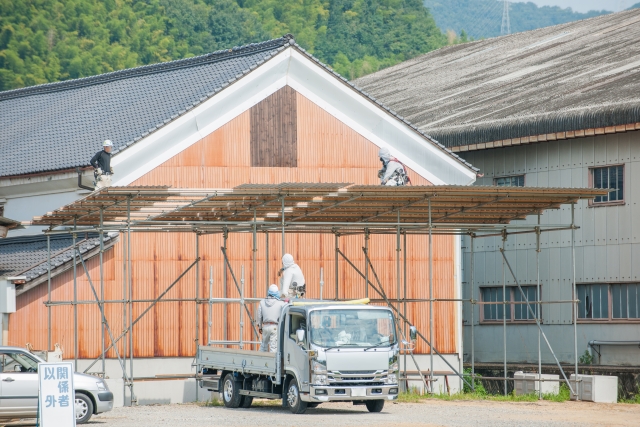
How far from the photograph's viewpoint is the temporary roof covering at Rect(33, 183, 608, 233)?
21.7m

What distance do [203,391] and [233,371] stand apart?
16.2ft

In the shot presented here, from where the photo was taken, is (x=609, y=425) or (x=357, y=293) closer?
(x=609, y=425)

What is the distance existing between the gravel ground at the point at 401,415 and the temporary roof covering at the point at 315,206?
11.9ft

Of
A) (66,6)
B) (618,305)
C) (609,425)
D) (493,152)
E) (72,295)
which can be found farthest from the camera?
(66,6)

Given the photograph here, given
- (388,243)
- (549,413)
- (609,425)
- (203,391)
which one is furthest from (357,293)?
(609,425)

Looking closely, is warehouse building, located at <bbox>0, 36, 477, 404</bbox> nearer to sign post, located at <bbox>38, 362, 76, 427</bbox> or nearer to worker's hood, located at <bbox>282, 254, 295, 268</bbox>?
worker's hood, located at <bbox>282, 254, 295, 268</bbox>

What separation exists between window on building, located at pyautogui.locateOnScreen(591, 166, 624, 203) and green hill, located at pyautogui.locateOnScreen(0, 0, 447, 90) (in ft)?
186

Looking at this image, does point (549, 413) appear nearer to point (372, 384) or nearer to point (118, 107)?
point (372, 384)

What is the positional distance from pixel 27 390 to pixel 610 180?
15.7 metres

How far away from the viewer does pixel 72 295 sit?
86.6ft

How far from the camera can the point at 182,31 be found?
90.6m

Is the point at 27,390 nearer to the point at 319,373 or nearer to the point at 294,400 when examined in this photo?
the point at 294,400

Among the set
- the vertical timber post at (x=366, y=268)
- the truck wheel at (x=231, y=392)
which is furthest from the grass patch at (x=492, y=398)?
the truck wheel at (x=231, y=392)

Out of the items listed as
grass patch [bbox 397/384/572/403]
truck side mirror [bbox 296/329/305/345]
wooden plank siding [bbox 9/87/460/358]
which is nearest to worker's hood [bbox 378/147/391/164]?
wooden plank siding [bbox 9/87/460/358]
